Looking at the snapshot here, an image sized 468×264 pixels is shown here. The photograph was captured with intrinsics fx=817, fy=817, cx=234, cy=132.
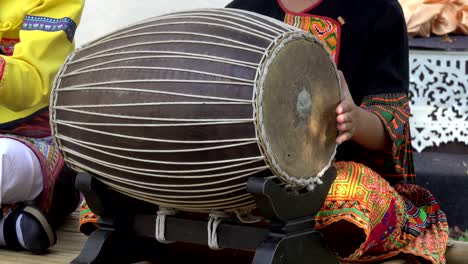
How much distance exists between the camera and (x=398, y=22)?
2336 millimetres

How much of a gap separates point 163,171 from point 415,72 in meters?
2.08

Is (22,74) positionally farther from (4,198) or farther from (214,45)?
(214,45)

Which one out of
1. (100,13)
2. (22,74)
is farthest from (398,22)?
(100,13)

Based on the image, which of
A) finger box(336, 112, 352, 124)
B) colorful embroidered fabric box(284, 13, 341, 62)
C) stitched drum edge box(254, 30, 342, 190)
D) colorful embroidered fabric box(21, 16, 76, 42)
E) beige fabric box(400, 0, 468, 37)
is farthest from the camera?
beige fabric box(400, 0, 468, 37)

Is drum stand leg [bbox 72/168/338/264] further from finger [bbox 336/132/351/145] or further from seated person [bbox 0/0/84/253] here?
seated person [bbox 0/0/84/253]

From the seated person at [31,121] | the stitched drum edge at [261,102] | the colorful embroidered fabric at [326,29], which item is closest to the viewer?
the stitched drum edge at [261,102]

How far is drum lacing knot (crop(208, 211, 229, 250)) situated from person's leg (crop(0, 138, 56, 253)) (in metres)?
0.65

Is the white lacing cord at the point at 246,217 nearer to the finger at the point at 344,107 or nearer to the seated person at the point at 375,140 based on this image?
the seated person at the point at 375,140

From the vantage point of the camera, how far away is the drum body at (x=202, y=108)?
5.96 ft

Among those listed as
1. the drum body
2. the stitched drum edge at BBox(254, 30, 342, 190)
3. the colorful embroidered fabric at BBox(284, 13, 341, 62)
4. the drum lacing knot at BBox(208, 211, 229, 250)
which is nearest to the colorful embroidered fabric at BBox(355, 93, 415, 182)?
the colorful embroidered fabric at BBox(284, 13, 341, 62)

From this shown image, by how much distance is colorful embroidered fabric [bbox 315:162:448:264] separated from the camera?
2082 millimetres

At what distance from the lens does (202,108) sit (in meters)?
1.82

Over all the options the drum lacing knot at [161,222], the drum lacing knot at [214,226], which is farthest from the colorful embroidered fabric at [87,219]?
the drum lacing knot at [214,226]

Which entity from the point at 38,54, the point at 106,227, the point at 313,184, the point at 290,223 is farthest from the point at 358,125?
the point at 38,54
